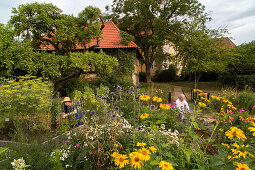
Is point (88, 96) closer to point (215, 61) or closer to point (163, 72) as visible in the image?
point (215, 61)

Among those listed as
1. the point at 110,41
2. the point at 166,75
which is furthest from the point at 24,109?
the point at 166,75

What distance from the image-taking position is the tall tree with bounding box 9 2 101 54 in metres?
7.72

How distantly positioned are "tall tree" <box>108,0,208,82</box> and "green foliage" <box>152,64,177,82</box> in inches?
375

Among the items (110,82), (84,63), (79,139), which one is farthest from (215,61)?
(79,139)

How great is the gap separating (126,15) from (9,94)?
46.2 feet

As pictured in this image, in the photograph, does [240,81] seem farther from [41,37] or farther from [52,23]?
[41,37]

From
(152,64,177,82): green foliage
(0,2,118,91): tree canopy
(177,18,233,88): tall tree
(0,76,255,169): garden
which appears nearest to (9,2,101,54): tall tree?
(0,2,118,91): tree canopy

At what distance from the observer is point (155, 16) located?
51.3 feet

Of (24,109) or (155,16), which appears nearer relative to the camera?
(24,109)

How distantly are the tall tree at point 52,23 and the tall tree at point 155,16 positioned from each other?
24.3ft

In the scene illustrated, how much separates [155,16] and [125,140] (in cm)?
1575

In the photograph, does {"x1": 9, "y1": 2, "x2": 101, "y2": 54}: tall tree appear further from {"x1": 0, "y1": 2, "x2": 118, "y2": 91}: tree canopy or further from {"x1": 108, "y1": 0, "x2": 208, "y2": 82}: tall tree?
{"x1": 108, "y1": 0, "x2": 208, "y2": 82}: tall tree

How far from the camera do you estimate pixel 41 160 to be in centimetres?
188

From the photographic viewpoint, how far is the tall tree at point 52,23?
7.72 m
